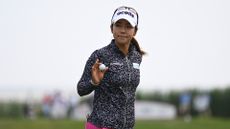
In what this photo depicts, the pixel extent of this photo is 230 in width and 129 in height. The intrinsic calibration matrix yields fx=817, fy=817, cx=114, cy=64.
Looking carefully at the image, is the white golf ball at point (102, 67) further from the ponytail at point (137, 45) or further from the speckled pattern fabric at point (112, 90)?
the ponytail at point (137, 45)

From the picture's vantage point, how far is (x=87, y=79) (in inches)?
291

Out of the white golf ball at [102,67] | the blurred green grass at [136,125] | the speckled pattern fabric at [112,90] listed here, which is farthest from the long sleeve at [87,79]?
the blurred green grass at [136,125]

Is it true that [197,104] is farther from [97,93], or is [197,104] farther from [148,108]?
[97,93]

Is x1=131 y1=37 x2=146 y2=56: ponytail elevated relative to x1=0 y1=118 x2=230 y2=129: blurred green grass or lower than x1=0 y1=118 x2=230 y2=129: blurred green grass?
elevated

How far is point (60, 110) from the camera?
174 feet

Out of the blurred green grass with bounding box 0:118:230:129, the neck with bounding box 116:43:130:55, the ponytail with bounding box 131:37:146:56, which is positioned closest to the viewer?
the neck with bounding box 116:43:130:55

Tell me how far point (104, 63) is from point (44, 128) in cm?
2558

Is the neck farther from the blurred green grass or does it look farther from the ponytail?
the blurred green grass

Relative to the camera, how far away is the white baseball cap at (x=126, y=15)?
7.30m

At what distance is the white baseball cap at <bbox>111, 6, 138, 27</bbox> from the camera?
7.30 meters

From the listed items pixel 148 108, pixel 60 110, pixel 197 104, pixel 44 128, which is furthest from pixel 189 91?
pixel 44 128

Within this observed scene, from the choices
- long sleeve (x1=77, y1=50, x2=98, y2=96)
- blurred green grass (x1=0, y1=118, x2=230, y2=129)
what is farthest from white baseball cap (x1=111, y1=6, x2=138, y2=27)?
blurred green grass (x1=0, y1=118, x2=230, y2=129)

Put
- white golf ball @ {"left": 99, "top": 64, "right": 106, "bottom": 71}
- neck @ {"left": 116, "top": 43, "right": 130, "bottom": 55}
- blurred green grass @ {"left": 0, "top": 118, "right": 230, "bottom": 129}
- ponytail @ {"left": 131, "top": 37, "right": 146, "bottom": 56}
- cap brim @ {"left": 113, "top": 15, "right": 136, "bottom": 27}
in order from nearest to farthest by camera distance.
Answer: white golf ball @ {"left": 99, "top": 64, "right": 106, "bottom": 71}
cap brim @ {"left": 113, "top": 15, "right": 136, "bottom": 27}
neck @ {"left": 116, "top": 43, "right": 130, "bottom": 55}
ponytail @ {"left": 131, "top": 37, "right": 146, "bottom": 56}
blurred green grass @ {"left": 0, "top": 118, "right": 230, "bottom": 129}

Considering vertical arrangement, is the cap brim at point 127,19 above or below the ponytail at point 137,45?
above
